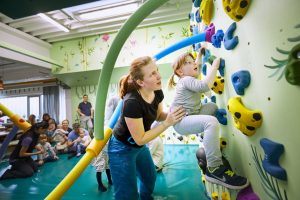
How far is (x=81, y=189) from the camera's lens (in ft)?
9.36

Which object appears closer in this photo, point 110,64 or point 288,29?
point 288,29

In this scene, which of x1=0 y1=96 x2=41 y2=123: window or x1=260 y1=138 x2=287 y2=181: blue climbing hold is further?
x1=0 y1=96 x2=41 y2=123: window

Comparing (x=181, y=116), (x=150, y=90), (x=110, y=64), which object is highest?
(x=110, y=64)

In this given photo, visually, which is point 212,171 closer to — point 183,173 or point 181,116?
point 181,116

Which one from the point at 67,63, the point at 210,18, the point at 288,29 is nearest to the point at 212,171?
the point at 288,29

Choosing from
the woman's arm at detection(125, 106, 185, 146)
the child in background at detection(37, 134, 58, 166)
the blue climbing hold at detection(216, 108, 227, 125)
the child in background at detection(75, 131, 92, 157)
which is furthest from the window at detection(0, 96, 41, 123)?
the blue climbing hold at detection(216, 108, 227, 125)

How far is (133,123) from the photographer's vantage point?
140 centimetres

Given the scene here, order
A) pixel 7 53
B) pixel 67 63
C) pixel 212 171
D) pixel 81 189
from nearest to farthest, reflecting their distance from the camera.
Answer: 1. pixel 212 171
2. pixel 81 189
3. pixel 7 53
4. pixel 67 63

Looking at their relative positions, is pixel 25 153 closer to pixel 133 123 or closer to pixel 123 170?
pixel 123 170

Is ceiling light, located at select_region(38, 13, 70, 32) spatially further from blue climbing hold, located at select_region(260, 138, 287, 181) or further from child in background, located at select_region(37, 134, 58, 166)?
blue climbing hold, located at select_region(260, 138, 287, 181)

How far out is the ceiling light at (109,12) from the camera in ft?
14.4

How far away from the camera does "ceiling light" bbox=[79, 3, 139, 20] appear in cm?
440

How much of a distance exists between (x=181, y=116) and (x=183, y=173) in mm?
1943

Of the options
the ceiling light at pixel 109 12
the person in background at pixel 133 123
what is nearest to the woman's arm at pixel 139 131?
the person in background at pixel 133 123
